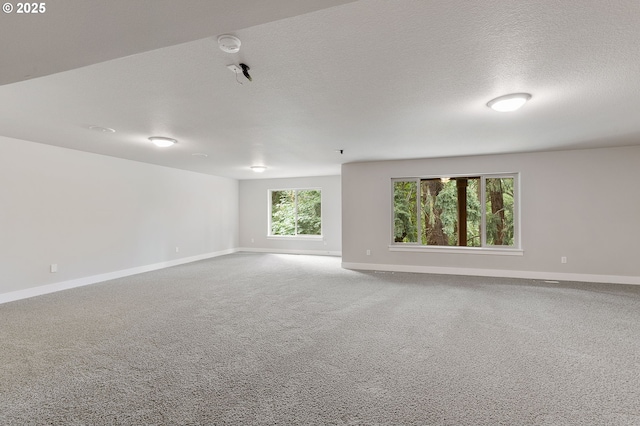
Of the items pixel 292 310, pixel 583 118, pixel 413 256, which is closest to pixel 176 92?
pixel 292 310

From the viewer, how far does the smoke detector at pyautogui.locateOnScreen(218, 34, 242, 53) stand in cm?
177

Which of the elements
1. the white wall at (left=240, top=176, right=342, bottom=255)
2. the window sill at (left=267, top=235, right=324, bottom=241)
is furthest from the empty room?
the window sill at (left=267, top=235, right=324, bottom=241)

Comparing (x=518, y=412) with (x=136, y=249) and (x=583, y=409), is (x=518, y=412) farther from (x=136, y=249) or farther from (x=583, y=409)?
(x=136, y=249)

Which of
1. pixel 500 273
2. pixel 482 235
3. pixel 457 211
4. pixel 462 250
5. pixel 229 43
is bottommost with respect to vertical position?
pixel 500 273

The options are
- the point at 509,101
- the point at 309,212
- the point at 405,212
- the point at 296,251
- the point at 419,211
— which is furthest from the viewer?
the point at 309,212

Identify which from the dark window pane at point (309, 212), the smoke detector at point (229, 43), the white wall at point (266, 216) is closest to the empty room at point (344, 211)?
the smoke detector at point (229, 43)

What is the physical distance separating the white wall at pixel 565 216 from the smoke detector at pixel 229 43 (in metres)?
4.82

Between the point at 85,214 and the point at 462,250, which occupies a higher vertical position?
the point at 85,214

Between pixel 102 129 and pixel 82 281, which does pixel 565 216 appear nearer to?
pixel 102 129

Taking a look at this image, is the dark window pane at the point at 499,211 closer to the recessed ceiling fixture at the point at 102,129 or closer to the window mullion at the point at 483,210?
the window mullion at the point at 483,210

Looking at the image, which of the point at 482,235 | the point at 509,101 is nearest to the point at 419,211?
the point at 482,235

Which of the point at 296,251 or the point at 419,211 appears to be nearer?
the point at 419,211

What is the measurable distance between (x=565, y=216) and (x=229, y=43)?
6.01m

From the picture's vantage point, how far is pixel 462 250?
576 centimetres
